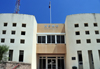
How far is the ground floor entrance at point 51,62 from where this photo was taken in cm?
2469

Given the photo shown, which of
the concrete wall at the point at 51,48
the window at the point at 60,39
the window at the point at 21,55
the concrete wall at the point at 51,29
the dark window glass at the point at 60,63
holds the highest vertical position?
the concrete wall at the point at 51,29

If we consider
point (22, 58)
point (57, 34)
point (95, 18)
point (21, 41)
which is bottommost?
point (22, 58)

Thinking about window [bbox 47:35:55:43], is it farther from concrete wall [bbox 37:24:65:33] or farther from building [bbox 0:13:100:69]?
concrete wall [bbox 37:24:65:33]

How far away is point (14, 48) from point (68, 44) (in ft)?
30.0

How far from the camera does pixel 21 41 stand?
21766mm

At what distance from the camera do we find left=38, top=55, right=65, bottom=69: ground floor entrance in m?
Answer: 24.7

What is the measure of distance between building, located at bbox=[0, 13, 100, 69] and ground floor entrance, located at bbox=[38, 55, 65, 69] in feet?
3.87

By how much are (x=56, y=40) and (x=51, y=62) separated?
4814 millimetres

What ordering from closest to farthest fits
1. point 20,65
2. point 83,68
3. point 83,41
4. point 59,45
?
point 20,65 → point 83,68 → point 83,41 → point 59,45

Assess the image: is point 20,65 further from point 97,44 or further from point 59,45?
point 97,44

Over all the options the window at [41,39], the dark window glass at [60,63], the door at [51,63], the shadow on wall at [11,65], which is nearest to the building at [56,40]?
the window at [41,39]

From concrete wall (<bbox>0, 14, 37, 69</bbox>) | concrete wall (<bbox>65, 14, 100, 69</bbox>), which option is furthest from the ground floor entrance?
concrete wall (<bbox>0, 14, 37, 69</bbox>)

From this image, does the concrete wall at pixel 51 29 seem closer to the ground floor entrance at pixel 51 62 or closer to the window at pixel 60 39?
the window at pixel 60 39

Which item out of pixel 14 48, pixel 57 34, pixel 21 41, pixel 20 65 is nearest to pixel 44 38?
pixel 57 34
